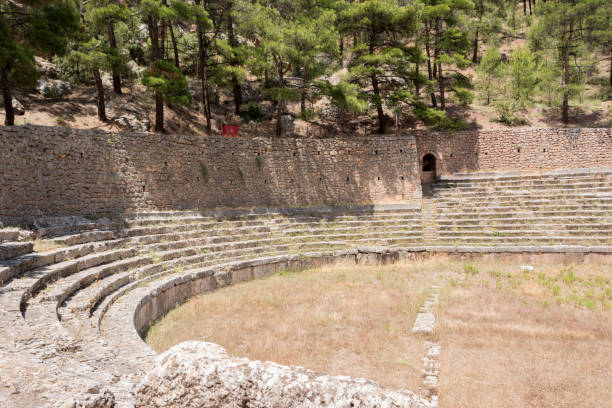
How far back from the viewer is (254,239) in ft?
44.6

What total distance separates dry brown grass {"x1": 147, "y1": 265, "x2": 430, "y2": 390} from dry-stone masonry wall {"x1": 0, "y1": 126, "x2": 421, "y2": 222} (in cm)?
486

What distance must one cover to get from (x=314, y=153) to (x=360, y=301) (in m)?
9.25

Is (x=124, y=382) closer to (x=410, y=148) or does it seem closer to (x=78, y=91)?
(x=410, y=148)

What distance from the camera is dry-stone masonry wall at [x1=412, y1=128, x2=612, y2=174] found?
749 inches

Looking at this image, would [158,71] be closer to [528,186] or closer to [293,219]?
[293,219]

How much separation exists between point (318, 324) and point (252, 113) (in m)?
16.3

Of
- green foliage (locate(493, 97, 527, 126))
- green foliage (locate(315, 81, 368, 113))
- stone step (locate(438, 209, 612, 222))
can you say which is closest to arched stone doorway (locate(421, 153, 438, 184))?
stone step (locate(438, 209, 612, 222))

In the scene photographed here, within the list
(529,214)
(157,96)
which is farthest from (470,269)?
(157,96)

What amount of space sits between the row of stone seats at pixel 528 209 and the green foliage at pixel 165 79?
11.6 m

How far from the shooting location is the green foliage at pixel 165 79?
1501cm

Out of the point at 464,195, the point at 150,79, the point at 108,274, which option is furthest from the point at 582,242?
the point at 150,79

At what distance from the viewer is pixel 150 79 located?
14.9 meters

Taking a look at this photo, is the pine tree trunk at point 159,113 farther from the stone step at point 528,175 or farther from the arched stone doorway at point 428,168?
the stone step at point 528,175

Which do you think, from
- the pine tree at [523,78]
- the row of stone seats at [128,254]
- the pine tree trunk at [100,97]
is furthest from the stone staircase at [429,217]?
the pine tree trunk at [100,97]
